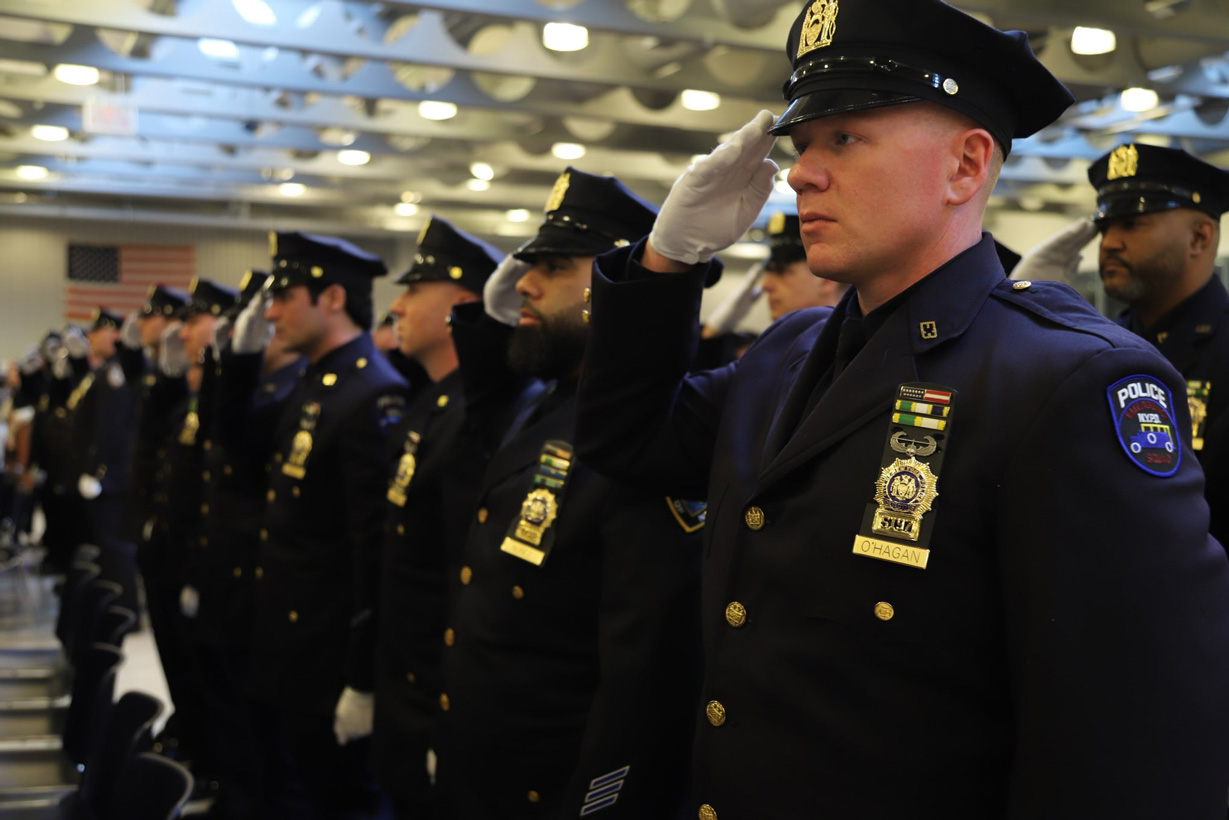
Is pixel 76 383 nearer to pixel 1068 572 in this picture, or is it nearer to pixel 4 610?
pixel 4 610

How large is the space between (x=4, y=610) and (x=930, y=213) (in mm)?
7154

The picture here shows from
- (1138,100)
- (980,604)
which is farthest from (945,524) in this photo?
(1138,100)

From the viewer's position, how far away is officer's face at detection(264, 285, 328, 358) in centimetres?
369

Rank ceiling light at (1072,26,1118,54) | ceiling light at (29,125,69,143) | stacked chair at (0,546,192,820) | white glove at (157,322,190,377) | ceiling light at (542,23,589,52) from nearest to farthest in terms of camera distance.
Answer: stacked chair at (0,546,192,820) → white glove at (157,322,190,377) → ceiling light at (1072,26,1118,54) → ceiling light at (542,23,589,52) → ceiling light at (29,125,69,143)

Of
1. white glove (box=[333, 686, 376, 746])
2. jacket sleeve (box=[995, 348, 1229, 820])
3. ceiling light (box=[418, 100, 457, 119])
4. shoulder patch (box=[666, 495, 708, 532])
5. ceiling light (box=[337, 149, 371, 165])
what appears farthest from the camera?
ceiling light (box=[337, 149, 371, 165])

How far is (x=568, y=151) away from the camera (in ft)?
30.7

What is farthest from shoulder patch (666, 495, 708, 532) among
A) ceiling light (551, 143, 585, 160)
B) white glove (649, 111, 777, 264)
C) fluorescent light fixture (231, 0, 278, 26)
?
ceiling light (551, 143, 585, 160)

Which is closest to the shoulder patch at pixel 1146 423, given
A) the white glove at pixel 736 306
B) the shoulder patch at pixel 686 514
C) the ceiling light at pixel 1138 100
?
the shoulder patch at pixel 686 514

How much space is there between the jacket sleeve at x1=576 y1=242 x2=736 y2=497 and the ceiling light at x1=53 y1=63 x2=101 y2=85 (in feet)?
21.3

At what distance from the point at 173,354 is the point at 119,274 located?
37.5ft

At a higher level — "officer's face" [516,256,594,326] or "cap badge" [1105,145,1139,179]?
"cap badge" [1105,145,1139,179]

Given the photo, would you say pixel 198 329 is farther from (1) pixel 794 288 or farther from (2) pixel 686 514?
(2) pixel 686 514

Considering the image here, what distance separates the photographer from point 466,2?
5012 mm

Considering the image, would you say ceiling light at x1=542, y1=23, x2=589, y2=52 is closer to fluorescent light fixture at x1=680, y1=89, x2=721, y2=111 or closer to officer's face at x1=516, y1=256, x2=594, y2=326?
fluorescent light fixture at x1=680, y1=89, x2=721, y2=111
